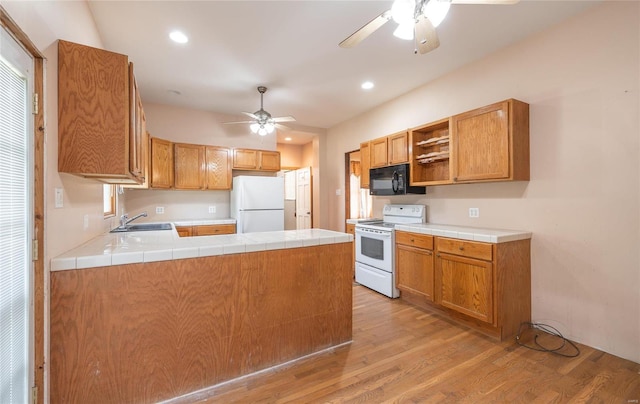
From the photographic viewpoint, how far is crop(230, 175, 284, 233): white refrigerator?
14.3ft

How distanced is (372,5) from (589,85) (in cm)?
193

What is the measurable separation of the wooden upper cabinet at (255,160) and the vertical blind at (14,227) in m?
3.59

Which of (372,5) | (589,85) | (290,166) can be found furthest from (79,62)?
(290,166)

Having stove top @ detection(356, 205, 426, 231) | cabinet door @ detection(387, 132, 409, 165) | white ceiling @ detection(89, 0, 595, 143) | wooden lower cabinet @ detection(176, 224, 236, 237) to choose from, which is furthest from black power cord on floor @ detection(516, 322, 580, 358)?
wooden lower cabinet @ detection(176, 224, 236, 237)

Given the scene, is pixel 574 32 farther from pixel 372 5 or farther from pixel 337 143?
pixel 337 143

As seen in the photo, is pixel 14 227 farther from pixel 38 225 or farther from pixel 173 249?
pixel 173 249

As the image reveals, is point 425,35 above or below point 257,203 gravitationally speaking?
above

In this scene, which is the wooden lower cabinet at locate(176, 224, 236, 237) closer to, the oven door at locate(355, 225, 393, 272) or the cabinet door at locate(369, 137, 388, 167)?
the oven door at locate(355, 225, 393, 272)

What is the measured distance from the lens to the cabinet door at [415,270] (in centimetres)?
298

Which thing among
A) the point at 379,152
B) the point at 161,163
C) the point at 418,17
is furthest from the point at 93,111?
the point at 379,152

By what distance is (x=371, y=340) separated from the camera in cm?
241

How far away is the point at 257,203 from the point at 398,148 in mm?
2356

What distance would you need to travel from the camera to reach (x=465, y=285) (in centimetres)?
261

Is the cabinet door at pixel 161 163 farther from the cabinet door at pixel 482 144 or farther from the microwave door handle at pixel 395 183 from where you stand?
the cabinet door at pixel 482 144
